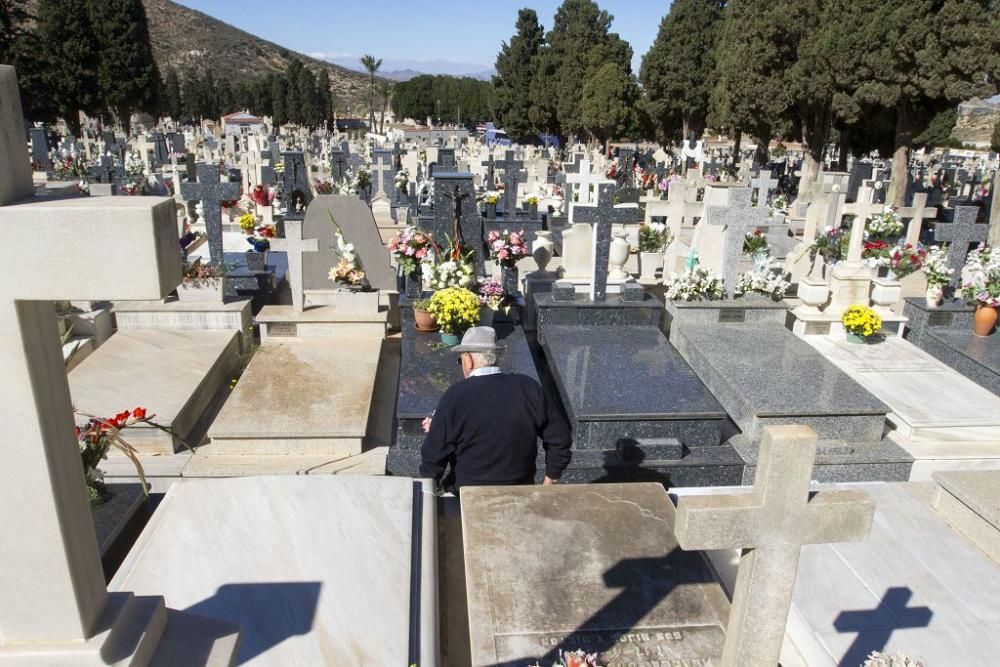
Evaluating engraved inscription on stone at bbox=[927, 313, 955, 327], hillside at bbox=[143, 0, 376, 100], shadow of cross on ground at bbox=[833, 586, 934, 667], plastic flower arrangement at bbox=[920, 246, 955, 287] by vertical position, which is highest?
hillside at bbox=[143, 0, 376, 100]

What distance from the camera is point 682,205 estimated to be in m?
12.6

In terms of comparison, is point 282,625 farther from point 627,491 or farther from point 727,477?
point 727,477

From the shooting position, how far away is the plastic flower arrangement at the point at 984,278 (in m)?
7.79

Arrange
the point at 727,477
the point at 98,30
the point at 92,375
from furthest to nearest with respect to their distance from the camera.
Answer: the point at 98,30 → the point at 92,375 → the point at 727,477

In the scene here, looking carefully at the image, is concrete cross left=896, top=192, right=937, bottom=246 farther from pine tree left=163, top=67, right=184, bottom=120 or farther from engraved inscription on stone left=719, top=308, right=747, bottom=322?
pine tree left=163, top=67, right=184, bottom=120

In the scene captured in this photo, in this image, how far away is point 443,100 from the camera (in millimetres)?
89188

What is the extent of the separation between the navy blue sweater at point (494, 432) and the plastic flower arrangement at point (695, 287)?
4627 mm

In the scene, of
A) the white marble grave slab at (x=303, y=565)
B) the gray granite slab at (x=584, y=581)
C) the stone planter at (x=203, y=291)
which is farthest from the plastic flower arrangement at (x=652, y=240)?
the white marble grave slab at (x=303, y=565)

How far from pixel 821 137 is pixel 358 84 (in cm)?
12761

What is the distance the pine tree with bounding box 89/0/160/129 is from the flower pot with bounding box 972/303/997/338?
44901 mm

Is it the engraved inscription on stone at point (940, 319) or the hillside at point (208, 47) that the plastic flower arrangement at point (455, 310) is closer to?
the engraved inscription on stone at point (940, 319)

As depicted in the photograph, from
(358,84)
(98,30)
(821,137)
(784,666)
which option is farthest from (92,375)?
(358,84)

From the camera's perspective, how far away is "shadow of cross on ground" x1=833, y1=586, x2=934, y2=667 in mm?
3049

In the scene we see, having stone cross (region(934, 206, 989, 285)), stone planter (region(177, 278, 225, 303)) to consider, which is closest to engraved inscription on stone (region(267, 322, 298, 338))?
stone planter (region(177, 278, 225, 303))
